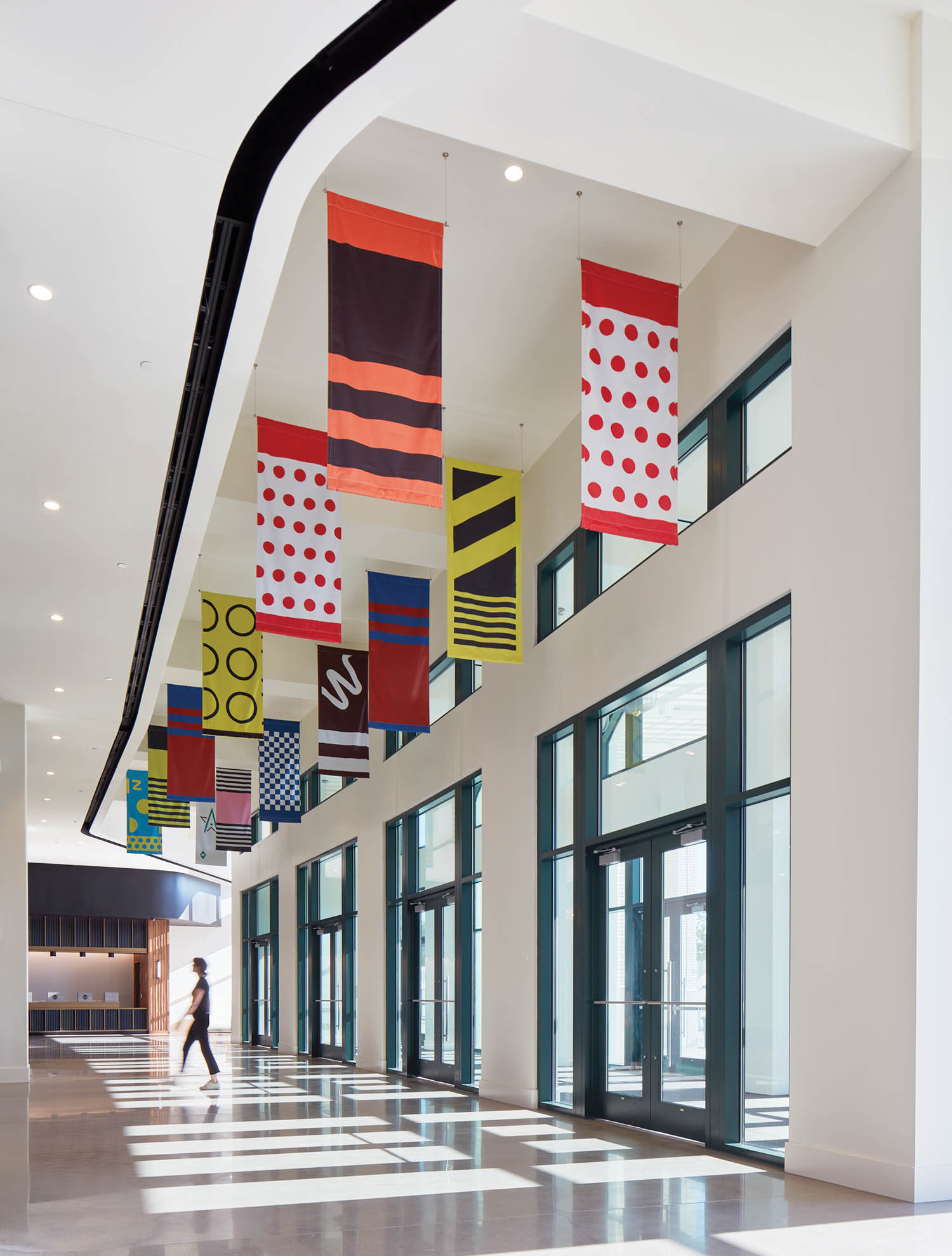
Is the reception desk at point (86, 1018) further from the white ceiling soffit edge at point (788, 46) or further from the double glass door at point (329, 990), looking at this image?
the white ceiling soffit edge at point (788, 46)

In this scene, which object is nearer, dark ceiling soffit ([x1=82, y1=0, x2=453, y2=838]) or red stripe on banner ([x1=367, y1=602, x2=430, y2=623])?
dark ceiling soffit ([x1=82, y1=0, x2=453, y2=838])

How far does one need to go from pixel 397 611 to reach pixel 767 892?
20.0 feet

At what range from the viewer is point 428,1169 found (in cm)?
729

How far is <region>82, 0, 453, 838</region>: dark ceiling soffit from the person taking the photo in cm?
498

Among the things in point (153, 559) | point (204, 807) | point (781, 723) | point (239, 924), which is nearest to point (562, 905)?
point (781, 723)

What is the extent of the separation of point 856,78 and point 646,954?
6.57 m

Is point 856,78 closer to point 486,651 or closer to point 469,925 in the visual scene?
point 486,651

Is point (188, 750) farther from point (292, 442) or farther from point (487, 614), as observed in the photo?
point (292, 442)

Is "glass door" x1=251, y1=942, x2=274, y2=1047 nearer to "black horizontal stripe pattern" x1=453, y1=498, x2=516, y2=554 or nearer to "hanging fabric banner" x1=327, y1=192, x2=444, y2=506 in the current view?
"black horizontal stripe pattern" x1=453, y1=498, x2=516, y2=554

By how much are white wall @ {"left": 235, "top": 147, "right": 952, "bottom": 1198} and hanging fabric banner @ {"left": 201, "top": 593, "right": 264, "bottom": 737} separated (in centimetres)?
551

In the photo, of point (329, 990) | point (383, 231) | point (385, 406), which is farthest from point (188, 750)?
point (383, 231)

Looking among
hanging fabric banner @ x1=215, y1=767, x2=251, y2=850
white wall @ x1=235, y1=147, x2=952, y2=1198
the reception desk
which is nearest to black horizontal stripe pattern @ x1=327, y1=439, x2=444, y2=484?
white wall @ x1=235, y1=147, x2=952, y2=1198

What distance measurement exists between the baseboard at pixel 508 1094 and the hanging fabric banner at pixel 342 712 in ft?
12.7

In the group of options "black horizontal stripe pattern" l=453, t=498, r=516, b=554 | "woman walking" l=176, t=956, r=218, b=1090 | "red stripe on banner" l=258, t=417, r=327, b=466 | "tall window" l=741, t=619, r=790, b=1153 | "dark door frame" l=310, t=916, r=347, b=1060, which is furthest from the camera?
"dark door frame" l=310, t=916, r=347, b=1060
